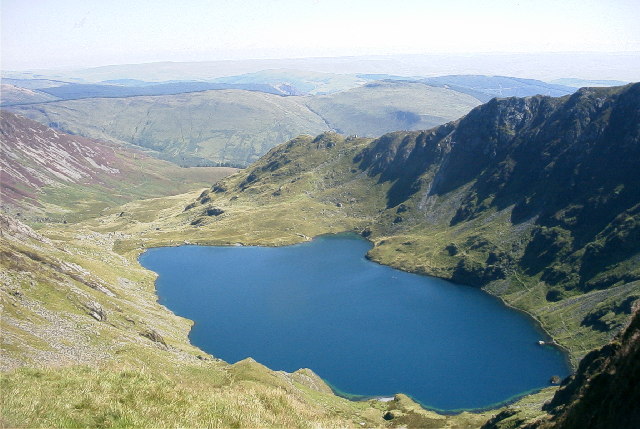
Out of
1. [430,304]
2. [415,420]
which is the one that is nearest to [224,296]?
[430,304]

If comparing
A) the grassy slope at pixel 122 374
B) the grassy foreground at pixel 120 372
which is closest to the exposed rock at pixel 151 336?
the grassy foreground at pixel 120 372

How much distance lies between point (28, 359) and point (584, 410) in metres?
66.8

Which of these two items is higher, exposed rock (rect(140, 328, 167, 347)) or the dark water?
exposed rock (rect(140, 328, 167, 347))

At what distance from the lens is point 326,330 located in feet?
503

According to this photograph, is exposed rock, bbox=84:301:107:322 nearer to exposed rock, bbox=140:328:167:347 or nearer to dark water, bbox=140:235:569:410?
exposed rock, bbox=140:328:167:347

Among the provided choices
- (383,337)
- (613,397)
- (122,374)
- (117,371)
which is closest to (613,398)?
(613,397)

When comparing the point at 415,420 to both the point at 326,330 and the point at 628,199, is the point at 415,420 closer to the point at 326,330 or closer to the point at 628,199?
the point at 326,330

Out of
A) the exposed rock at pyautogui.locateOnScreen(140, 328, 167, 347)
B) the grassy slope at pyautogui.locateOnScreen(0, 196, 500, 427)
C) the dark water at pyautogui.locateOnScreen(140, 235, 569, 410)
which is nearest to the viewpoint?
the grassy slope at pyautogui.locateOnScreen(0, 196, 500, 427)

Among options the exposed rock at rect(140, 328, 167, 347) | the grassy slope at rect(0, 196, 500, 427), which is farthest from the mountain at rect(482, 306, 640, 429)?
the exposed rock at rect(140, 328, 167, 347)

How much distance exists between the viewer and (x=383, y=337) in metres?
148

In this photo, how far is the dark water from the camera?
121812mm

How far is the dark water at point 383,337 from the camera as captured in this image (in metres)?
122

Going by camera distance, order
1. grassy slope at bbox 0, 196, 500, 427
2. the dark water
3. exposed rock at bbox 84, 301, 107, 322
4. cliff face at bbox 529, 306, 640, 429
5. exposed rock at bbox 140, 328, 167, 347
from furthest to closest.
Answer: the dark water
exposed rock at bbox 140, 328, 167, 347
exposed rock at bbox 84, 301, 107, 322
cliff face at bbox 529, 306, 640, 429
grassy slope at bbox 0, 196, 500, 427

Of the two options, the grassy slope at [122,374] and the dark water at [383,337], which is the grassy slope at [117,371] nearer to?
the grassy slope at [122,374]
